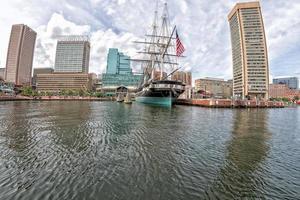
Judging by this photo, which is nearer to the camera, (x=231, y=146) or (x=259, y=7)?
(x=231, y=146)

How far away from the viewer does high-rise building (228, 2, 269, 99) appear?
155625mm

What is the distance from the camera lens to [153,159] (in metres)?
9.72

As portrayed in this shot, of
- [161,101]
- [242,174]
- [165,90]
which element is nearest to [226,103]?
[161,101]

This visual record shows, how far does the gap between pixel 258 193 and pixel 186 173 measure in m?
2.94

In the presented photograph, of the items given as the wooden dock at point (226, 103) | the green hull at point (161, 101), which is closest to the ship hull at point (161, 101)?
the green hull at point (161, 101)

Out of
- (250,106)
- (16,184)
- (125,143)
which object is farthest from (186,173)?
(250,106)

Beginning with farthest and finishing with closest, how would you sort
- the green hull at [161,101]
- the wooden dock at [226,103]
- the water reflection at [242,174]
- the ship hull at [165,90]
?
the wooden dock at [226,103], the green hull at [161,101], the ship hull at [165,90], the water reflection at [242,174]

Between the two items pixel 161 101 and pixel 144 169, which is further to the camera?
pixel 161 101

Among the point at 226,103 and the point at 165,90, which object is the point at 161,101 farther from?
the point at 226,103

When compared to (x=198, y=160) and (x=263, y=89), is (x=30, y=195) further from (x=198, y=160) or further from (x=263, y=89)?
(x=263, y=89)

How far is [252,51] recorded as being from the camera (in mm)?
158750

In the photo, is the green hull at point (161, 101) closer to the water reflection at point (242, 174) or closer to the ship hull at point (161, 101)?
the ship hull at point (161, 101)

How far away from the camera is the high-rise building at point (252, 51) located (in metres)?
156

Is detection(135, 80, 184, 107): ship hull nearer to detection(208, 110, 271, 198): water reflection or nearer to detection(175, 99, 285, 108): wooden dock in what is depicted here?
detection(175, 99, 285, 108): wooden dock
